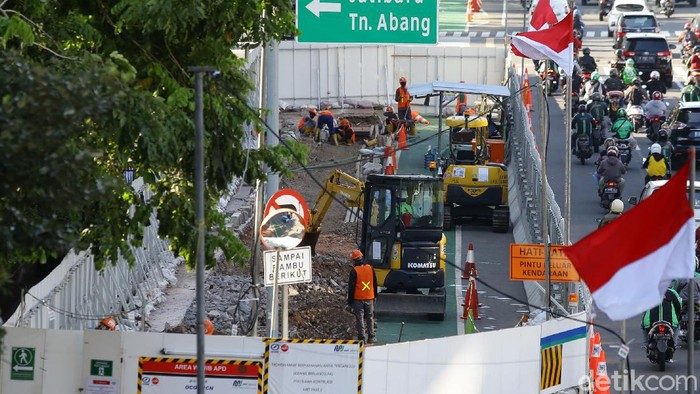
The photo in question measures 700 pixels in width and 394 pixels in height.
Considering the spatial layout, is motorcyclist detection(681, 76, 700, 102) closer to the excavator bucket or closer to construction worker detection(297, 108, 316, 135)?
construction worker detection(297, 108, 316, 135)

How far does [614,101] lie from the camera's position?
43.8 metres

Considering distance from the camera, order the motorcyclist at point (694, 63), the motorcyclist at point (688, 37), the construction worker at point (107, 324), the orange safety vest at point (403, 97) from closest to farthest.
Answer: the construction worker at point (107, 324)
the orange safety vest at point (403, 97)
the motorcyclist at point (694, 63)
the motorcyclist at point (688, 37)

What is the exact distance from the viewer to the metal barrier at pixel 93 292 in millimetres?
19375

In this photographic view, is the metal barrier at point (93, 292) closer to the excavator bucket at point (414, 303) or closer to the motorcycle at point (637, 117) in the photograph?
the excavator bucket at point (414, 303)

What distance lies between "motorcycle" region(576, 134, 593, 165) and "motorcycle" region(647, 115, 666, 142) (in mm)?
3054

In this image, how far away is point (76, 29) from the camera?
1591 centimetres

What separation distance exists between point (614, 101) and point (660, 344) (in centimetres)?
2288

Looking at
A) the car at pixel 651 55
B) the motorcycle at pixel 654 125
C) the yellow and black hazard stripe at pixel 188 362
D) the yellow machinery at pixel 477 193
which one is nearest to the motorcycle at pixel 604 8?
the car at pixel 651 55

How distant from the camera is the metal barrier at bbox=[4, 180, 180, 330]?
1938cm

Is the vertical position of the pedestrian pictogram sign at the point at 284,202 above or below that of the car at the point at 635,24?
below

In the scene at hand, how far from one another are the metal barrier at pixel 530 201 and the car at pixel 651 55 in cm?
906

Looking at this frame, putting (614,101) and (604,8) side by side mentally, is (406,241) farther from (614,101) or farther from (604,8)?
(604,8)

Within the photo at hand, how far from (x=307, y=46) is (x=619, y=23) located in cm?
1586

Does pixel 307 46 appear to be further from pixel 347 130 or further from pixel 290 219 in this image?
pixel 290 219
